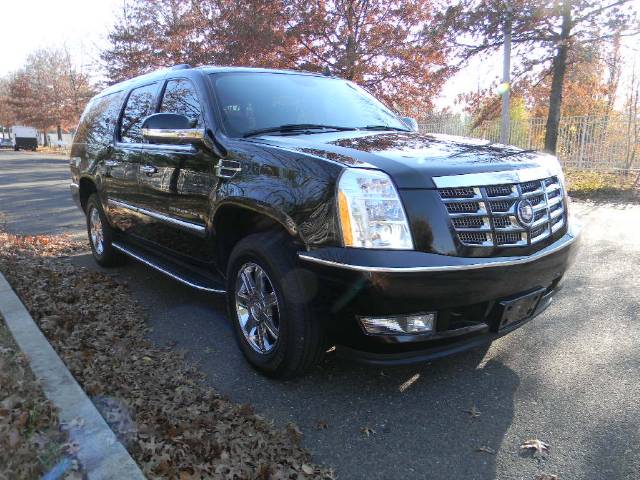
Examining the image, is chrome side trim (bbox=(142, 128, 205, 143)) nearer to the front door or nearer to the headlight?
the front door

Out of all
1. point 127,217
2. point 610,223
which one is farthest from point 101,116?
point 610,223

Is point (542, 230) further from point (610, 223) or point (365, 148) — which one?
point (610, 223)

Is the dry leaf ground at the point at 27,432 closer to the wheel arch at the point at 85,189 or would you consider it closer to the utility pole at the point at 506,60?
the wheel arch at the point at 85,189

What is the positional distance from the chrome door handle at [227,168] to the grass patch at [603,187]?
9.52 metres

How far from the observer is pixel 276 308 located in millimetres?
3041

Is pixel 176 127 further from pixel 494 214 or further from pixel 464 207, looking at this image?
pixel 494 214

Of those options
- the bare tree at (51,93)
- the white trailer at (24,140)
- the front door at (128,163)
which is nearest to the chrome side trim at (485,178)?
the front door at (128,163)

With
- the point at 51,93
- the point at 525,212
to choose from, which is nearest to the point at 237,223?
the point at 525,212

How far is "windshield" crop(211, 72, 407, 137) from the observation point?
3664mm

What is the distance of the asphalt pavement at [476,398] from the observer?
2.40 meters

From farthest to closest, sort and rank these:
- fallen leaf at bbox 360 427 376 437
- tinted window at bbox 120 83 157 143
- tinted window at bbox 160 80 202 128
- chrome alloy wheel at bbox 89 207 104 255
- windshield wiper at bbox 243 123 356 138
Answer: chrome alloy wheel at bbox 89 207 104 255
tinted window at bbox 120 83 157 143
tinted window at bbox 160 80 202 128
windshield wiper at bbox 243 123 356 138
fallen leaf at bbox 360 427 376 437

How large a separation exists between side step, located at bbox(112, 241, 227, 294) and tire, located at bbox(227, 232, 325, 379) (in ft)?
1.02

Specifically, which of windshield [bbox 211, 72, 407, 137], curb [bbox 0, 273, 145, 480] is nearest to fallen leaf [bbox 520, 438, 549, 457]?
curb [bbox 0, 273, 145, 480]

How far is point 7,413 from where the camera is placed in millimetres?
2645
